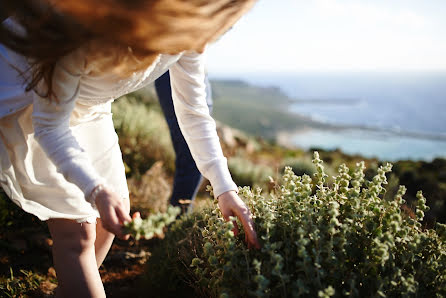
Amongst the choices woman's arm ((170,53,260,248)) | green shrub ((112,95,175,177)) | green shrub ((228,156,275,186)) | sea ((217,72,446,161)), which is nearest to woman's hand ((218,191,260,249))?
woman's arm ((170,53,260,248))

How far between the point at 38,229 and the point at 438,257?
8.13ft

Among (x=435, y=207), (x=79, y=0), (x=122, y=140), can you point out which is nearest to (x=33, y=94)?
(x=79, y=0)

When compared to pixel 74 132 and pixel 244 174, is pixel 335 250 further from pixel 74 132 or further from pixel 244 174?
pixel 244 174

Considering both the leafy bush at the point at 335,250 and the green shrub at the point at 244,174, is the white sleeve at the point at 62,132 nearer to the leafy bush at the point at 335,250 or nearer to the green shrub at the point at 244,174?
the leafy bush at the point at 335,250

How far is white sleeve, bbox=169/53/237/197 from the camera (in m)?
1.55

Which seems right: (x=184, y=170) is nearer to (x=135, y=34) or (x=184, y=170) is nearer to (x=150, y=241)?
(x=150, y=241)

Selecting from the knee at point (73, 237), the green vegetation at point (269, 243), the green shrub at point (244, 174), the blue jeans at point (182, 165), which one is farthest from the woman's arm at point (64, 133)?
the green shrub at point (244, 174)

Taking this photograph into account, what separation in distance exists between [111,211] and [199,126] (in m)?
0.64

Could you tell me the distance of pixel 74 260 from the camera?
1386mm

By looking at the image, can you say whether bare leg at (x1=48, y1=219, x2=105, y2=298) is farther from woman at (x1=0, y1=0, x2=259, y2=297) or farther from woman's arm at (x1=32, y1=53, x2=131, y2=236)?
woman's arm at (x1=32, y1=53, x2=131, y2=236)

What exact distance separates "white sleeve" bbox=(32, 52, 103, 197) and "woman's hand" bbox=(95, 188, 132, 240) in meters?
0.06

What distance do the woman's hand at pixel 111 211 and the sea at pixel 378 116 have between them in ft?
25.3

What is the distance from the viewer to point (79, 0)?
105 centimetres

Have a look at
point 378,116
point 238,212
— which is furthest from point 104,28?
point 378,116
